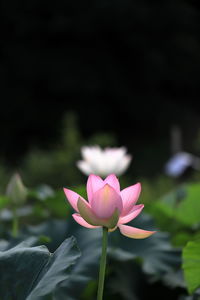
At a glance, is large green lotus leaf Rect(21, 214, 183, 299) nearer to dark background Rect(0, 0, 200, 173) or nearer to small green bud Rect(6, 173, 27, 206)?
small green bud Rect(6, 173, 27, 206)

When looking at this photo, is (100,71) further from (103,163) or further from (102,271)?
(102,271)

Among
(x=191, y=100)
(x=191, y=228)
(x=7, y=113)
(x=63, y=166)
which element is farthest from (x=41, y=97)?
(x=191, y=228)

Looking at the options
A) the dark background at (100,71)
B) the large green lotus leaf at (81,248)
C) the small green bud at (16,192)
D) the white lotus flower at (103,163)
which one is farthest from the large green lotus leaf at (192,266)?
the dark background at (100,71)

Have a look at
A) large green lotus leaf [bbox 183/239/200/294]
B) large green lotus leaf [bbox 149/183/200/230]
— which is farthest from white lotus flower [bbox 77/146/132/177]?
large green lotus leaf [bbox 183/239/200/294]

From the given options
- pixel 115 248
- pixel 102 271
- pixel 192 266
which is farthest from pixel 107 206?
pixel 115 248

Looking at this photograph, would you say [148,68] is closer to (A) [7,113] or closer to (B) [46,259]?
(A) [7,113]

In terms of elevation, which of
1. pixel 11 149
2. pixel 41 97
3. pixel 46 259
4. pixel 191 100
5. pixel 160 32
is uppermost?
pixel 46 259
